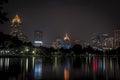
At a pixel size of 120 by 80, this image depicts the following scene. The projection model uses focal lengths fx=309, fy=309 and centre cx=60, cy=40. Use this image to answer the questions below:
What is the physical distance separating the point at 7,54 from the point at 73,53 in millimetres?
65955

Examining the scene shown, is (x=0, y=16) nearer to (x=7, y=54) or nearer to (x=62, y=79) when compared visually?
(x=62, y=79)

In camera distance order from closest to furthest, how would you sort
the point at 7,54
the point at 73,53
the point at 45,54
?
the point at 7,54, the point at 45,54, the point at 73,53

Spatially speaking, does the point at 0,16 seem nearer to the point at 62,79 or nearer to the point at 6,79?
the point at 6,79

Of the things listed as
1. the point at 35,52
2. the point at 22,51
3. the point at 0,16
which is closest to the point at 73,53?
the point at 35,52

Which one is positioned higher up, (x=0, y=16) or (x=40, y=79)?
(x=0, y=16)

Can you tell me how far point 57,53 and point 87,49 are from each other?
21.2 metres

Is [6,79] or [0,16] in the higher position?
[0,16]

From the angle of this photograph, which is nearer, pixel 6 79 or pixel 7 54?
pixel 6 79

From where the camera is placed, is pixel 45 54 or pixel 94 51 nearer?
pixel 45 54

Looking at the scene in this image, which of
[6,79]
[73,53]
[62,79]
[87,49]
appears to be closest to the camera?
[6,79]

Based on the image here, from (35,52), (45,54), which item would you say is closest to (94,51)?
(45,54)

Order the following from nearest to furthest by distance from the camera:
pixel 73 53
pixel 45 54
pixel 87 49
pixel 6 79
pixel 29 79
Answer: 1. pixel 6 79
2. pixel 29 79
3. pixel 45 54
4. pixel 73 53
5. pixel 87 49

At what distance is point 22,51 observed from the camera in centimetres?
12038

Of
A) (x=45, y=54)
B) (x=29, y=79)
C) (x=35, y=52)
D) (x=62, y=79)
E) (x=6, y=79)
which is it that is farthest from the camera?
(x=45, y=54)
